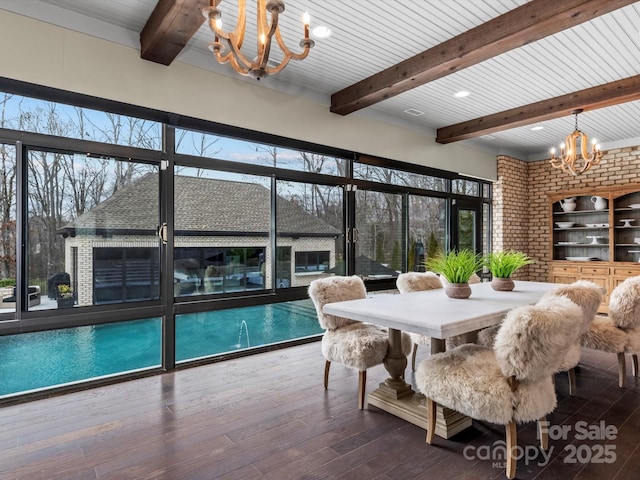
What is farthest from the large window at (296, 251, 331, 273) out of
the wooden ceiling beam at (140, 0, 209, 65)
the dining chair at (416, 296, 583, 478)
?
the dining chair at (416, 296, 583, 478)

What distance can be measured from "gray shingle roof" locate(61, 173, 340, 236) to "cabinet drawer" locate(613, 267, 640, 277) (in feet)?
15.6

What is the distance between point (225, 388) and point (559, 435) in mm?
2420

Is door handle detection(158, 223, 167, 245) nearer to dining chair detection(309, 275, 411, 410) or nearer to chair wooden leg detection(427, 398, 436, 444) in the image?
dining chair detection(309, 275, 411, 410)

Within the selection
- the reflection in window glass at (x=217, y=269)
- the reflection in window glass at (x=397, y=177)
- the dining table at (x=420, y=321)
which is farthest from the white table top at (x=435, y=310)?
the reflection in window glass at (x=397, y=177)

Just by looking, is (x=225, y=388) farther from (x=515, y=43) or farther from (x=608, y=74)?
(x=608, y=74)

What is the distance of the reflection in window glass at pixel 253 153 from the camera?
3.69m

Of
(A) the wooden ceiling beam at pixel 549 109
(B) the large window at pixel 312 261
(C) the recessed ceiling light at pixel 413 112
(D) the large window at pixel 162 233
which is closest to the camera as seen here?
(D) the large window at pixel 162 233

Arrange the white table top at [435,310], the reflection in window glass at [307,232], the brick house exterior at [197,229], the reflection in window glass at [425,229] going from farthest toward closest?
the reflection in window glass at [425,229] → the reflection in window glass at [307,232] → the brick house exterior at [197,229] → the white table top at [435,310]

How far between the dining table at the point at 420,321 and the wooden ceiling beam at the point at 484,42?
2.02 meters

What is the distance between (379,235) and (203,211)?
2.54 m

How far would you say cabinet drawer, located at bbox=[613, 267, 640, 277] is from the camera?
590 centimetres

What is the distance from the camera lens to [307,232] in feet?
15.2

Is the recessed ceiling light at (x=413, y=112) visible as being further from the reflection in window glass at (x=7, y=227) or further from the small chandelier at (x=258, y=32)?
the reflection in window glass at (x=7, y=227)

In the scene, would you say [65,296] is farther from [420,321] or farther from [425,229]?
[425,229]
